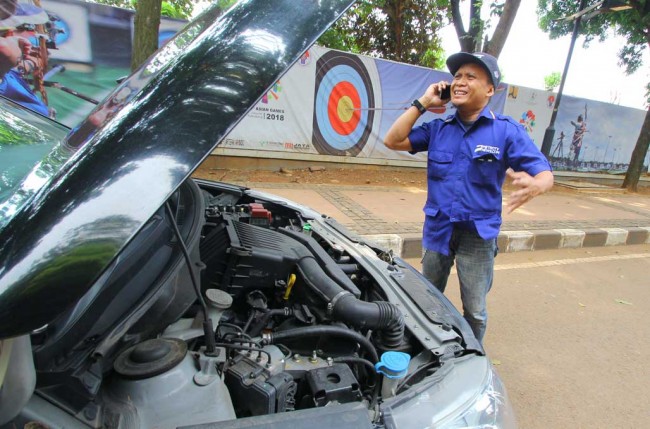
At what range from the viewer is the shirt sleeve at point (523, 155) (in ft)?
6.89

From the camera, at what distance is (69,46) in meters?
6.16

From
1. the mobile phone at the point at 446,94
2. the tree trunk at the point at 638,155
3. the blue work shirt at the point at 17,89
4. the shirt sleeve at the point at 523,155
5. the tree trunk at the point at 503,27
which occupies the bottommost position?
the tree trunk at the point at 638,155

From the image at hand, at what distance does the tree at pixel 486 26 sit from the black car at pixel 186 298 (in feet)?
26.2

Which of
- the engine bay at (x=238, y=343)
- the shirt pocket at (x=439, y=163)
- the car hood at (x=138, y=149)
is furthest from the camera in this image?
the shirt pocket at (x=439, y=163)

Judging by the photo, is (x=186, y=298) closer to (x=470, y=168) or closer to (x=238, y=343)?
(x=238, y=343)

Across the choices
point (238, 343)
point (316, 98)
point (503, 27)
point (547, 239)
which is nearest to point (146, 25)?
point (316, 98)

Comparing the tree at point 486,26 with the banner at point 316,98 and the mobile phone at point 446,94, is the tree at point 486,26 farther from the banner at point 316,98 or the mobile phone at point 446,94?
the mobile phone at point 446,94

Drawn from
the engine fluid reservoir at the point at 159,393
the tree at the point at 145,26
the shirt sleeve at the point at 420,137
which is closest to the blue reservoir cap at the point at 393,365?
the engine fluid reservoir at the point at 159,393

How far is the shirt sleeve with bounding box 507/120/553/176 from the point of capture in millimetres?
2101

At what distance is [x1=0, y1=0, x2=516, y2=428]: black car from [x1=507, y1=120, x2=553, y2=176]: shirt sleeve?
842mm

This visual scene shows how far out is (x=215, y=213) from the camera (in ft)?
7.22

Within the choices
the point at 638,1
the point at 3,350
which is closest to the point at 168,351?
the point at 3,350

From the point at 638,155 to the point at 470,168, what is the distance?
36.9 feet

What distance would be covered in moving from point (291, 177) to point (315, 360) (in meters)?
6.24
